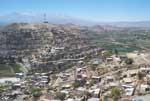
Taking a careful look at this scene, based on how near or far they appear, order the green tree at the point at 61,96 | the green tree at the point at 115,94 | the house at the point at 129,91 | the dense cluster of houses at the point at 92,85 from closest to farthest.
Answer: the green tree at the point at 115,94
the house at the point at 129,91
the dense cluster of houses at the point at 92,85
the green tree at the point at 61,96

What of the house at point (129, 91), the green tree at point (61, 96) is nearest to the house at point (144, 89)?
the house at point (129, 91)

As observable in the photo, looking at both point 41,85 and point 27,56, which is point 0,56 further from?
point 41,85

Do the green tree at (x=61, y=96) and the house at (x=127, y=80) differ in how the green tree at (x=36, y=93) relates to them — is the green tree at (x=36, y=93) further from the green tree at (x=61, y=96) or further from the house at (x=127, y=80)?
the house at (x=127, y=80)

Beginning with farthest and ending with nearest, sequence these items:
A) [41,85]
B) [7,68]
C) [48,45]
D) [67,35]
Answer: [67,35] < [48,45] < [7,68] < [41,85]

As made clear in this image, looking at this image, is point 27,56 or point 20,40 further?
point 20,40

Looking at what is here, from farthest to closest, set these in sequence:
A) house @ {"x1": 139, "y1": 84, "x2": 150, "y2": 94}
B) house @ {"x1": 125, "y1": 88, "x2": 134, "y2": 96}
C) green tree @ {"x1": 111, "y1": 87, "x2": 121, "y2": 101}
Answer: house @ {"x1": 139, "y1": 84, "x2": 150, "y2": 94}
house @ {"x1": 125, "y1": 88, "x2": 134, "y2": 96}
green tree @ {"x1": 111, "y1": 87, "x2": 121, "y2": 101}

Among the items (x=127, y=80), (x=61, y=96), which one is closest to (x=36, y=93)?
(x=61, y=96)

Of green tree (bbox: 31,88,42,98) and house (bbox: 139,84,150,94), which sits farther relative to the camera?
green tree (bbox: 31,88,42,98)

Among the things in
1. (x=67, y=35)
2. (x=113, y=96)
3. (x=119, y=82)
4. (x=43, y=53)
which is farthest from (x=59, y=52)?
(x=113, y=96)

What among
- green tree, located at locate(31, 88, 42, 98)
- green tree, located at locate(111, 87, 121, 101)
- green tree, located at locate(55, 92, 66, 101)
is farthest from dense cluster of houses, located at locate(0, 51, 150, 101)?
green tree, located at locate(111, 87, 121, 101)

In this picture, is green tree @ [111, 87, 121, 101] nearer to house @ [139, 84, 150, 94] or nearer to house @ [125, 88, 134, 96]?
house @ [125, 88, 134, 96]

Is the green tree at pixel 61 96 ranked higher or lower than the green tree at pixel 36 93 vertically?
higher
